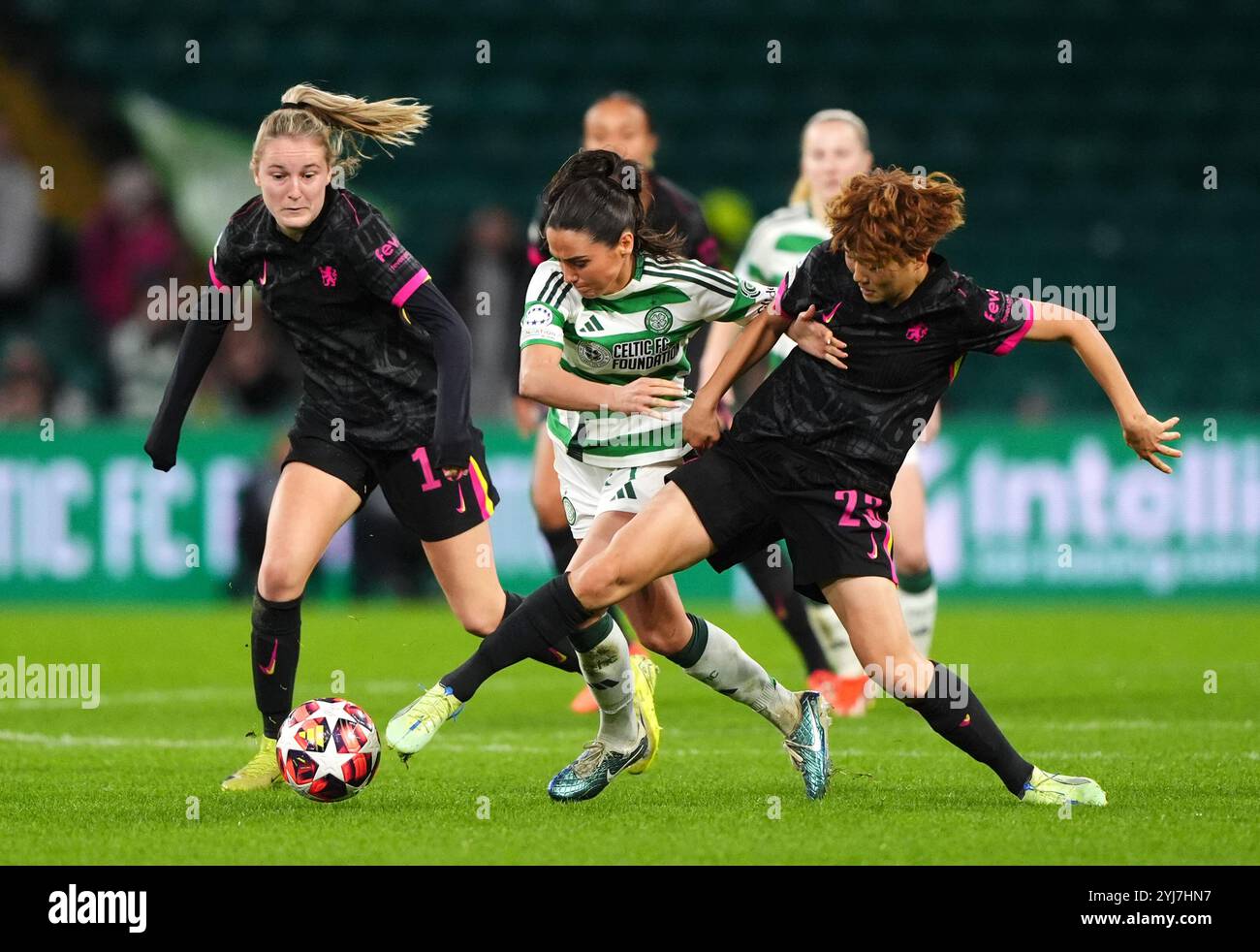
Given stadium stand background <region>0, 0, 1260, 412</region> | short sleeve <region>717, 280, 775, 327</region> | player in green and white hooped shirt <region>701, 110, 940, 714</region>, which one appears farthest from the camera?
stadium stand background <region>0, 0, 1260, 412</region>

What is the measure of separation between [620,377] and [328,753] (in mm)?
1342

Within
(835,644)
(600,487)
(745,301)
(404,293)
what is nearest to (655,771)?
(600,487)

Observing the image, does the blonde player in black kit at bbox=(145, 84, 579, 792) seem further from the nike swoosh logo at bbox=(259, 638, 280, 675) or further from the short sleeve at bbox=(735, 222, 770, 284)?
the short sleeve at bbox=(735, 222, 770, 284)

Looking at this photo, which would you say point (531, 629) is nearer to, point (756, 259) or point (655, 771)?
point (655, 771)

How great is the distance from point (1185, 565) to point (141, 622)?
21.2ft

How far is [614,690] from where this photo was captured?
564cm

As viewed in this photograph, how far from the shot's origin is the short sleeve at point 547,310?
543 centimetres

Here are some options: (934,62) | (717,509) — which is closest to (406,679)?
(717,509)

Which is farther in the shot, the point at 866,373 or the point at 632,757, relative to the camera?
the point at 632,757

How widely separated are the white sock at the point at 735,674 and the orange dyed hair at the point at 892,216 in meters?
1.29

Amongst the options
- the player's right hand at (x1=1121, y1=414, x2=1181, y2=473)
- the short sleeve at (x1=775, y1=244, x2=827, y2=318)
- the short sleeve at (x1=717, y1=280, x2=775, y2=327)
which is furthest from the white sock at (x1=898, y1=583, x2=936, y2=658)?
the player's right hand at (x1=1121, y1=414, x2=1181, y2=473)

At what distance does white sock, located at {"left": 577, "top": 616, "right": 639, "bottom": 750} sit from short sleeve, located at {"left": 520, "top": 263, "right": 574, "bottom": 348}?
813mm

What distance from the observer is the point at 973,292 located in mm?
5094

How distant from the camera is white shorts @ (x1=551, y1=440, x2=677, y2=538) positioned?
18.7ft
